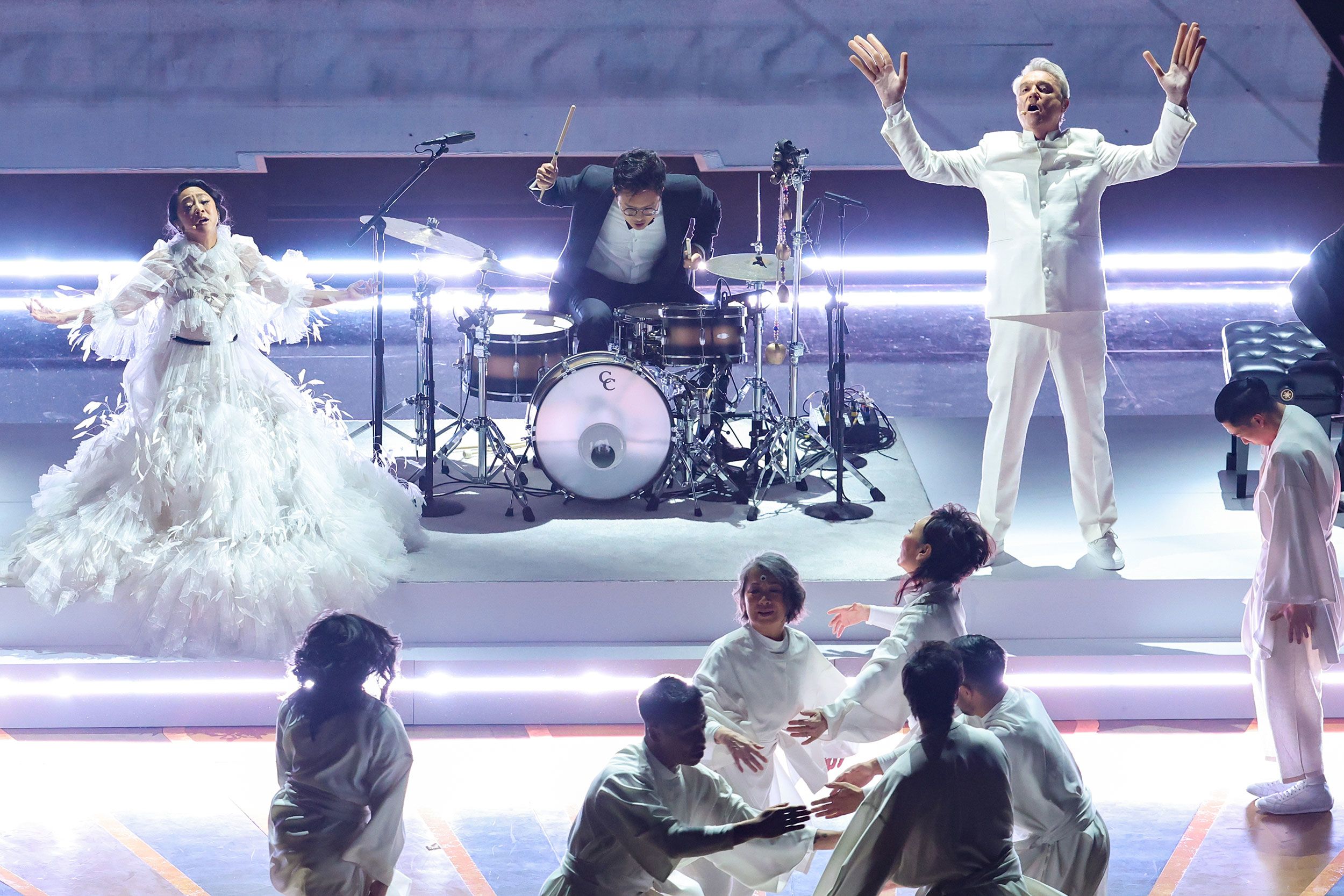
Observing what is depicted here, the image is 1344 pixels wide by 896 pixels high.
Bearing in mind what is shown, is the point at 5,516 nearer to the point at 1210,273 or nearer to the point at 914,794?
the point at 914,794

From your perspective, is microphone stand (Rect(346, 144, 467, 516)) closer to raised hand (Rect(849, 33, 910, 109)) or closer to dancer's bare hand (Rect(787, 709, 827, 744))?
raised hand (Rect(849, 33, 910, 109))

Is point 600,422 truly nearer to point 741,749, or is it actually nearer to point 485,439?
point 485,439

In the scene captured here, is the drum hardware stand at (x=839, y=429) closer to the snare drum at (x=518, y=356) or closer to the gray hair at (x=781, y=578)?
the snare drum at (x=518, y=356)

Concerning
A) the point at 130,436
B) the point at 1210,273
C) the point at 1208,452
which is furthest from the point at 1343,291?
the point at 1210,273

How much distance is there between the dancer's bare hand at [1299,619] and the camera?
13.5 feet

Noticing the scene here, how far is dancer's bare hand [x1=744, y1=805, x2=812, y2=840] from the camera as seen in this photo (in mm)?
2861

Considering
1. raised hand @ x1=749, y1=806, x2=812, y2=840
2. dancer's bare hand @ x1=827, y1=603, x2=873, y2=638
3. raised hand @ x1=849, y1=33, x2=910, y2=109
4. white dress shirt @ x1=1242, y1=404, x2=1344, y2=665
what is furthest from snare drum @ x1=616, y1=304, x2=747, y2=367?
raised hand @ x1=749, y1=806, x2=812, y2=840

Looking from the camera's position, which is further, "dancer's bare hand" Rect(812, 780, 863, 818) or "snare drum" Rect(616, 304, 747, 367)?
"snare drum" Rect(616, 304, 747, 367)

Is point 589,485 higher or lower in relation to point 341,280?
lower

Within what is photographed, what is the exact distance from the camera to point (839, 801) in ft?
10.4

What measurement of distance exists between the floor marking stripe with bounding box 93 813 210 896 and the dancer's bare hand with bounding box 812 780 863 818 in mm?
1732

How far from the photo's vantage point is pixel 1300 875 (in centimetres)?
397

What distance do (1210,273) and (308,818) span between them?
11.5 m

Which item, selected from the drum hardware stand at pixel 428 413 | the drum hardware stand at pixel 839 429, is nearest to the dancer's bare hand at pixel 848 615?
the drum hardware stand at pixel 839 429
